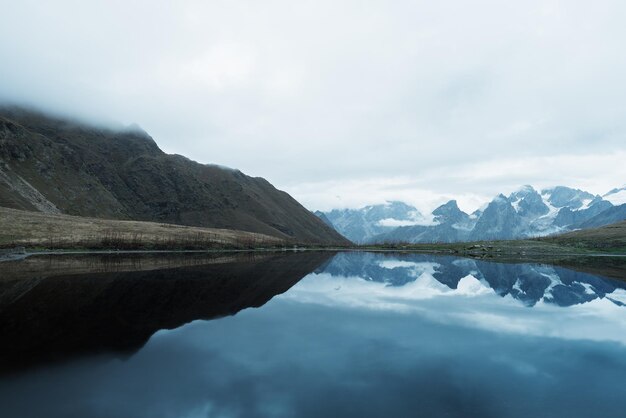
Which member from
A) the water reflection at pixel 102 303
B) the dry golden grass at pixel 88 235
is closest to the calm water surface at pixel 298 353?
the water reflection at pixel 102 303

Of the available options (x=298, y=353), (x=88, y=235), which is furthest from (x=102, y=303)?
(x=88, y=235)

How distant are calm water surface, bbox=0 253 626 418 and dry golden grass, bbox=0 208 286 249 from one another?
6273 cm

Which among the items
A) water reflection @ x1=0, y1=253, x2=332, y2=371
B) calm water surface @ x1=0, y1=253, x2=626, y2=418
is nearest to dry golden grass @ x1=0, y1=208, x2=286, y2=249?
water reflection @ x1=0, y1=253, x2=332, y2=371

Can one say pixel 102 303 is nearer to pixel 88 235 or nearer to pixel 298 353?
pixel 298 353

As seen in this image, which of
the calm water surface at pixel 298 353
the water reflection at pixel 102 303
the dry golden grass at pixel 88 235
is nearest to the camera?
the calm water surface at pixel 298 353

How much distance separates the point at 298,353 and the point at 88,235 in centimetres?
11060

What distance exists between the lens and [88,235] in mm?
115375

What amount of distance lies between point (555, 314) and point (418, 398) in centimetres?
2726

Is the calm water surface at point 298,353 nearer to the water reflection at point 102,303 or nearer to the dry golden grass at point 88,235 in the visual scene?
the water reflection at point 102,303

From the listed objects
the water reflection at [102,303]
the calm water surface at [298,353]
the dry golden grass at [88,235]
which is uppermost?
the dry golden grass at [88,235]

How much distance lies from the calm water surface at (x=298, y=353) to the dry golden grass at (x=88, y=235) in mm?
62730

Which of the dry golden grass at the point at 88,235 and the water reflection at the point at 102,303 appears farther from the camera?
the dry golden grass at the point at 88,235

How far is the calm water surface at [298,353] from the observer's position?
1717cm

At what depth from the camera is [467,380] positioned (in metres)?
20.2
